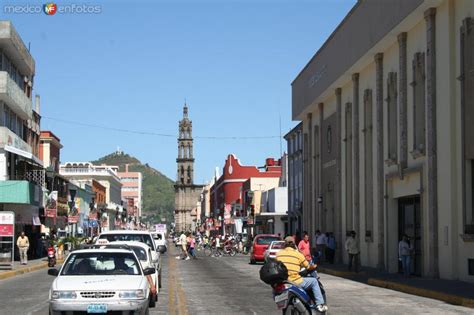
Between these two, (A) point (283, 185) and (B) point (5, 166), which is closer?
(B) point (5, 166)

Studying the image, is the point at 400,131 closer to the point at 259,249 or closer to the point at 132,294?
the point at 259,249

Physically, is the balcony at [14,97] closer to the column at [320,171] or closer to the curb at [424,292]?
the column at [320,171]

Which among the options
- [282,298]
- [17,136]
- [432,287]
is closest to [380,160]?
[432,287]

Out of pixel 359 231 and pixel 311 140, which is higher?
pixel 311 140

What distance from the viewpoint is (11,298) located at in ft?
79.1

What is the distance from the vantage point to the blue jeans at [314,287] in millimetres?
14250

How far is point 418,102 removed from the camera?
33.2 m

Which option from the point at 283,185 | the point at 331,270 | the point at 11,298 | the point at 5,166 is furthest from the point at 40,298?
the point at 283,185

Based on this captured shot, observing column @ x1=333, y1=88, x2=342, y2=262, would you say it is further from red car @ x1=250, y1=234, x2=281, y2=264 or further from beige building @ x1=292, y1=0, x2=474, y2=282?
red car @ x1=250, y1=234, x2=281, y2=264

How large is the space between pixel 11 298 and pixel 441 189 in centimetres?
1498

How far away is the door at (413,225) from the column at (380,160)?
1694mm

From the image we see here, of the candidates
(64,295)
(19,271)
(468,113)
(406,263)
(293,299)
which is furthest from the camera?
(19,271)

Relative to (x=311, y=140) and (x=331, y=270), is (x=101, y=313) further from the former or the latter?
(x=311, y=140)

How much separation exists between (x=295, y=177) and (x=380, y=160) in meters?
32.9
